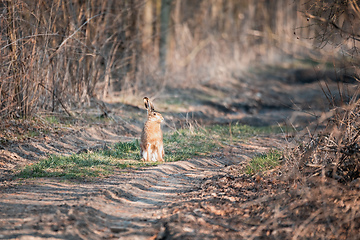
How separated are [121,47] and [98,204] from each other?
1078 cm

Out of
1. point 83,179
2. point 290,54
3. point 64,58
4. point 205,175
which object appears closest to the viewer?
point 83,179

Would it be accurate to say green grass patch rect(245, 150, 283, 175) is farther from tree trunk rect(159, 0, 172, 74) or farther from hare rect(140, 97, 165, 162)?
tree trunk rect(159, 0, 172, 74)

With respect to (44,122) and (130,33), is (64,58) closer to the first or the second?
(44,122)

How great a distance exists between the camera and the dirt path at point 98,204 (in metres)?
4.78

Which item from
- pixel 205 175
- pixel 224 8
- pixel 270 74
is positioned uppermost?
pixel 224 8

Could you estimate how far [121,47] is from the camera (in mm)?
15711

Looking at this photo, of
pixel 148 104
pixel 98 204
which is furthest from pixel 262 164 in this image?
pixel 98 204

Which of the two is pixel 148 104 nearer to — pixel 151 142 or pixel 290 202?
pixel 151 142

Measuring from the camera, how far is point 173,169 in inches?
316

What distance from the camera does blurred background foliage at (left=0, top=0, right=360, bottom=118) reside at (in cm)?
825

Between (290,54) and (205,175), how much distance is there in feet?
92.7

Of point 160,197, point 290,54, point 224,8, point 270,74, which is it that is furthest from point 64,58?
point 290,54

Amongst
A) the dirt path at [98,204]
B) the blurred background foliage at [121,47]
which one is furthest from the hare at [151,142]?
the blurred background foliage at [121,47]

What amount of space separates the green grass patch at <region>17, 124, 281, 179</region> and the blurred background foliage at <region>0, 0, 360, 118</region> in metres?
2.23
